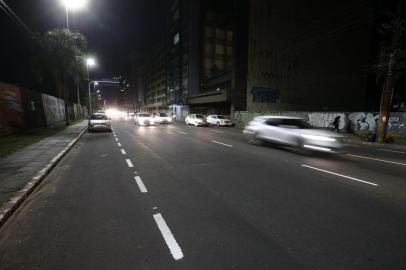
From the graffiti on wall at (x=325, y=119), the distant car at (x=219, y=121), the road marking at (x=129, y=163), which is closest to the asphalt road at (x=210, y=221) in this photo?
the road marking at (x=129, y=163)

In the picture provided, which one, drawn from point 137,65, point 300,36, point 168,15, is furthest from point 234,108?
point 137,65

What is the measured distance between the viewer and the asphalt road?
3262mm

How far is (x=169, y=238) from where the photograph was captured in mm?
3770

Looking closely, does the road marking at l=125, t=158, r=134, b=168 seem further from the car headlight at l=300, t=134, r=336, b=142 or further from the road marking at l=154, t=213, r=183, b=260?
the car headlight at l=300, t=134, r=336, b=142

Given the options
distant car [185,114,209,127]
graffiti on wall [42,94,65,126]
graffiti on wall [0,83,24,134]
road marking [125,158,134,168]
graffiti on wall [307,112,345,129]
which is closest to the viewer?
road marking [125,158,134,168]

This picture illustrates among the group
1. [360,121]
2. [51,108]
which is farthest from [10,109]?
[360,121]

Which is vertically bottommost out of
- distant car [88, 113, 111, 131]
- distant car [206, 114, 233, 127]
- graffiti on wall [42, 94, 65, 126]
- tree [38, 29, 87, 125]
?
distant car [206, 114, 233, 127]

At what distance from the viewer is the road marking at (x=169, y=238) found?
3.36m

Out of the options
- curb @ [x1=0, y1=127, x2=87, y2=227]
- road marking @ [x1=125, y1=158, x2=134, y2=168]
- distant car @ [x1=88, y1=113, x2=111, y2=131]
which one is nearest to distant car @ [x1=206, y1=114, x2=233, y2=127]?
distant car @ [x1=88, y1=113, x2=111, y2=131]

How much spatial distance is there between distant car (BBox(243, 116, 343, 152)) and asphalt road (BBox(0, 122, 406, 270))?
2479mm

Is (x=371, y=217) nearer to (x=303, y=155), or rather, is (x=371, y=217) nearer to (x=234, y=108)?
(x=303, y=155)

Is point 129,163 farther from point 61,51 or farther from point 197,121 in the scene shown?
point 197,121

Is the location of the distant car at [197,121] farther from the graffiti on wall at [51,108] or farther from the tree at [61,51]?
the graffiti on wall at [51,108]

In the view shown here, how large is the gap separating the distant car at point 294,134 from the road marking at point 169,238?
8.35m
